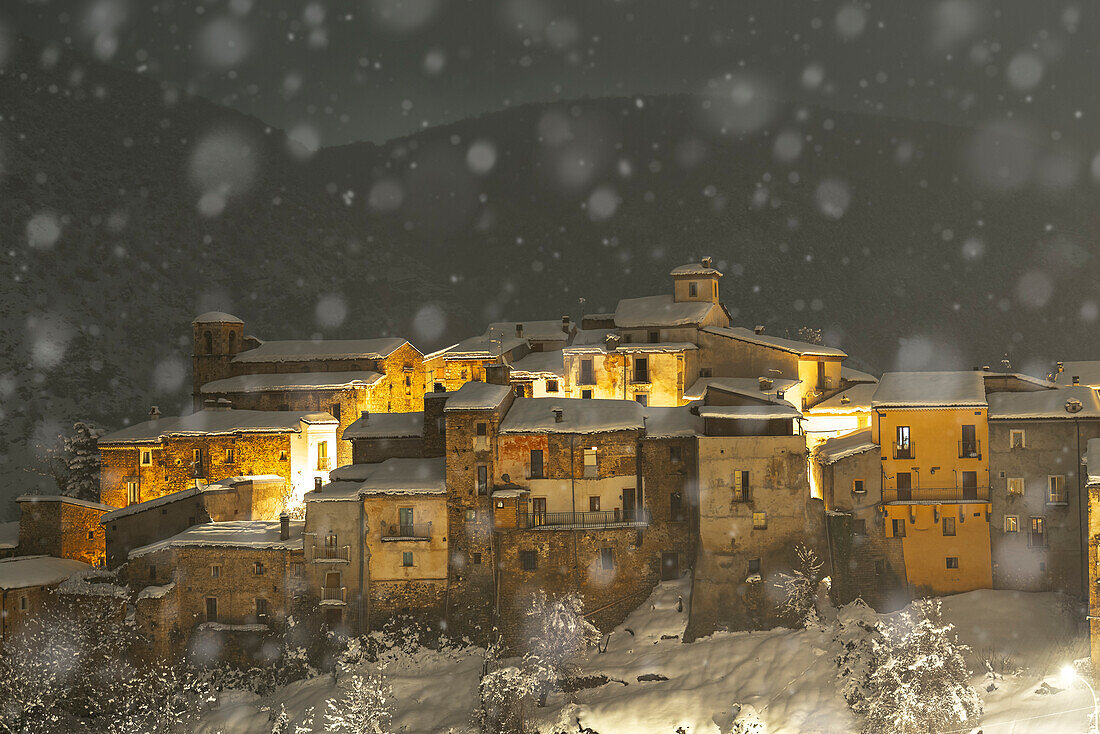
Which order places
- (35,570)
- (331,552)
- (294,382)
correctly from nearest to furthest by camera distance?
(331,552), (35,570), (294,382)

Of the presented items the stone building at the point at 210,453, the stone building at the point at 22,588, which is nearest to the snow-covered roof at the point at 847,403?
the stone building at the point at 210,453

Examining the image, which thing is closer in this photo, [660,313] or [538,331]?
[660,313]

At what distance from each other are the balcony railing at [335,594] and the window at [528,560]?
8.04 meters

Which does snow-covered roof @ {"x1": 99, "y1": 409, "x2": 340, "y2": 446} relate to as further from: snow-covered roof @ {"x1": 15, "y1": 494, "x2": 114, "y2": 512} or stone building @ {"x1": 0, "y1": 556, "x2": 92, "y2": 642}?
stone building @ {"x1": 0, "y1": 556, "x2": 92, "y2": 642}

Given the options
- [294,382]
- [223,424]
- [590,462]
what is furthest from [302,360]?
[590,462]

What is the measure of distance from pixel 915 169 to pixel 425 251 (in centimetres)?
7800

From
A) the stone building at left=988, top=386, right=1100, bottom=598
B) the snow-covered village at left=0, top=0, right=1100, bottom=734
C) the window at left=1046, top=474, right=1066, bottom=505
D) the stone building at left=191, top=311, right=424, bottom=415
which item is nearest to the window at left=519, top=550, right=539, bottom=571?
the snow-covered village at left=0, top=0, right=1100, bottom=734

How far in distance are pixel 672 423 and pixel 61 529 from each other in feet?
106

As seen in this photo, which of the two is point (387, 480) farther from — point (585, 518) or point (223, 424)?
point (223, 424)

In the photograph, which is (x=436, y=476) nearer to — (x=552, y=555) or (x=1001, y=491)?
(x=552, y=555)

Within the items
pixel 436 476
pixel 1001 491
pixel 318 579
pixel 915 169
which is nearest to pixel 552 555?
pixel 436 476

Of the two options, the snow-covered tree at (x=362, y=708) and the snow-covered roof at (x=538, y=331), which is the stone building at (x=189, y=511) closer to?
the snow-covered tree at (x=362, y=708)

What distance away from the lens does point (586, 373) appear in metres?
54.6

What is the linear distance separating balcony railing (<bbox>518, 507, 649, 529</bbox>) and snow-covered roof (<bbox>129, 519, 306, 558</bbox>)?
35.2 ft
